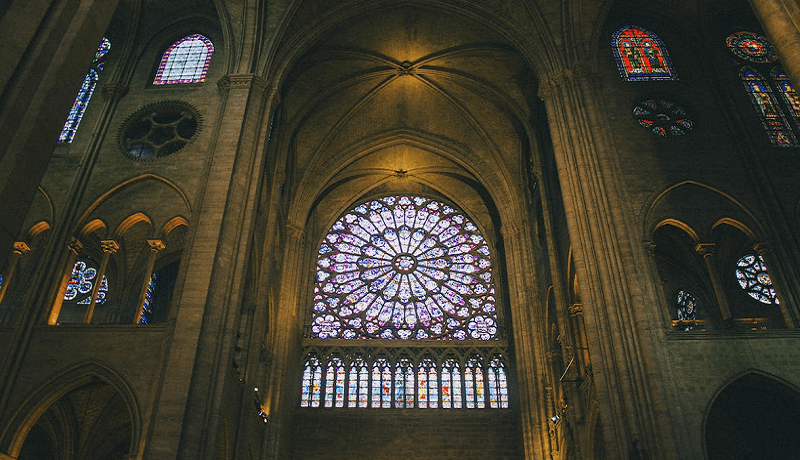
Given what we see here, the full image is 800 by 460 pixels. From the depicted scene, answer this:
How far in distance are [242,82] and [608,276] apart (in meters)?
9.03

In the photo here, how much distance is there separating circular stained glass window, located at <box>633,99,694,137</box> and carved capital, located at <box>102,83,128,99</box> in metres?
12.1

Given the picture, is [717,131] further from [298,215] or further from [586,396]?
[298,215]

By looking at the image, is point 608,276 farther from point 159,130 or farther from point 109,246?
point 159,130

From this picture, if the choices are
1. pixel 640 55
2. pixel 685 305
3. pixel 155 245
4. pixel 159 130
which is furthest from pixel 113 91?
pixel 685 305

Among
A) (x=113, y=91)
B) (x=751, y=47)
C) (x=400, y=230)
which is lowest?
(x=113, y=91)

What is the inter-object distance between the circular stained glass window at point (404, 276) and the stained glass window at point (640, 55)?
31.6ft

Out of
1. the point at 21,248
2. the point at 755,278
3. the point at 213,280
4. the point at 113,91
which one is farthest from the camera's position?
the point at 113,91

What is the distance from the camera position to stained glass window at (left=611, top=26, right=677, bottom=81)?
1614 centimetres

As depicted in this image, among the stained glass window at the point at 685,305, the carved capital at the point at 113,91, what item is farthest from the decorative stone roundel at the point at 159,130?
the stained glass window at the point at 685,305

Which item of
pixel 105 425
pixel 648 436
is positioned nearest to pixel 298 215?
pixel 105 425

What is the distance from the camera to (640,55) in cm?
1661

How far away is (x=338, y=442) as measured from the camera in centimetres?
1962

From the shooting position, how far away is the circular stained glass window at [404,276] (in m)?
22.3

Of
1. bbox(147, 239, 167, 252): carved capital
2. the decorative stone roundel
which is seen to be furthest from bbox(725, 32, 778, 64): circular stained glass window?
bbox(147, 239, 167, 252): carved capital
